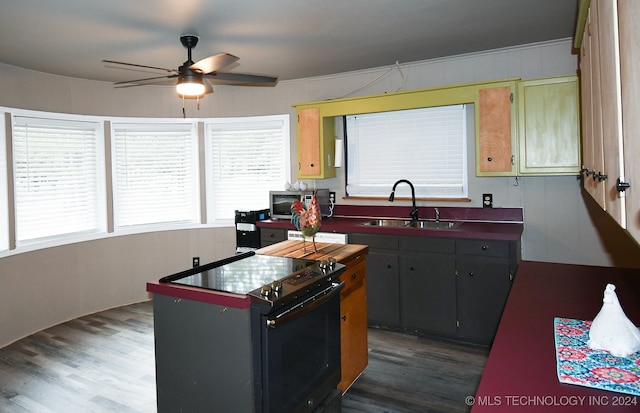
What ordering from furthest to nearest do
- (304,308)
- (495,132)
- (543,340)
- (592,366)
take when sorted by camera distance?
(495,132) → (304,308) → (543,340) → (592,366)

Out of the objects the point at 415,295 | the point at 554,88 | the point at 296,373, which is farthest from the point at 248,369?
the point at 554,88

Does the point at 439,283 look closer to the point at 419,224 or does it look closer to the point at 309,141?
the point at 419,224

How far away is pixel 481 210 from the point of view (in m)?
4.10

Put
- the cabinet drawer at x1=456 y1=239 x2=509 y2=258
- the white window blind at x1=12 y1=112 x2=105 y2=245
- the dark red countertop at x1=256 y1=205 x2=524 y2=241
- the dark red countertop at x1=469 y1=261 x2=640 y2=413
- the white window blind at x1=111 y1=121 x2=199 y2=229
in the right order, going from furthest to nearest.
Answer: the white window blind at x1=111 y1=121 x2=199 y2=229 < the white window blind at x1=12 y1=112 x2=105 y2=245 < the dark red countertop at x1=256 y1=205 x2=524 y2=241 < the cabinet drawer at x1=456 y1=239 x2=509 y2=258 < the dark red countertop at x1=469 y1=261 x2=640 y2=413

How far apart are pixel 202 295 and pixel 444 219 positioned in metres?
2.85

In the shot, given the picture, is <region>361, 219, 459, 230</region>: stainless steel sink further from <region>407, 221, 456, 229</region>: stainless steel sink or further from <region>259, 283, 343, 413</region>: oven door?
<region>259, 283, 343, 413</region>: oven door

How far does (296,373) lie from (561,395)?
1.31 metres

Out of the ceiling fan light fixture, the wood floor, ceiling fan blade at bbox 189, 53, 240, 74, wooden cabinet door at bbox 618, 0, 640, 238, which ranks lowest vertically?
the wood floor

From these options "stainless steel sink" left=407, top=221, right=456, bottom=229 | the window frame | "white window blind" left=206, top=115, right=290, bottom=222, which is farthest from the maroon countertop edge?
"white window blind" left=206, top=115, right=290, bottom=222

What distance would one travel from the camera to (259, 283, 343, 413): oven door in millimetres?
1969

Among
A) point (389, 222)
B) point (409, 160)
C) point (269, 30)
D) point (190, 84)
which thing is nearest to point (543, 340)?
point (190, 84)

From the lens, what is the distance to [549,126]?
353 centimetres

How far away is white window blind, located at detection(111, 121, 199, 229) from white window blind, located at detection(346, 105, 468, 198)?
196 cm

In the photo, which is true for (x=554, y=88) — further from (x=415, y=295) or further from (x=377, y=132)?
(x=415, y=295)
